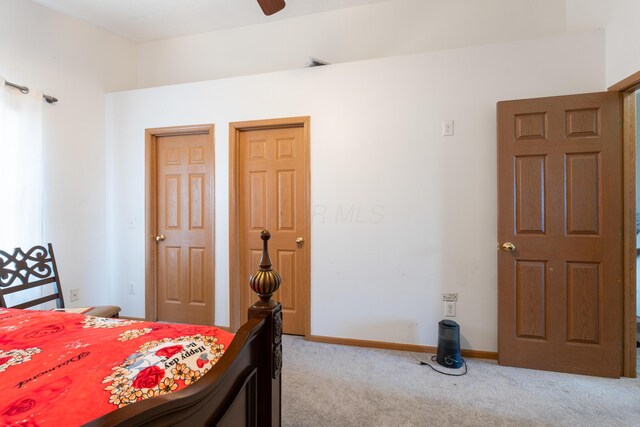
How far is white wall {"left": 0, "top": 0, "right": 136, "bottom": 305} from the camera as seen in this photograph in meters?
2.37

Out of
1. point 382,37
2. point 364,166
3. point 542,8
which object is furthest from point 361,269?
point 542,8

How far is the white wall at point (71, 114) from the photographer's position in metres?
2.37

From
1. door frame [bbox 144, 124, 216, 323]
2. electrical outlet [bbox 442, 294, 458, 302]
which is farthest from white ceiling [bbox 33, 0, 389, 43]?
electrical outlet [bbox 442, 294, 458, 302]

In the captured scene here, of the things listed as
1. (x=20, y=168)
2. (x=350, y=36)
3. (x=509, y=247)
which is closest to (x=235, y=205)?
(x=20, y=168)

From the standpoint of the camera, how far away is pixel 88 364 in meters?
0.88

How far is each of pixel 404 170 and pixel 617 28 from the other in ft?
5.38

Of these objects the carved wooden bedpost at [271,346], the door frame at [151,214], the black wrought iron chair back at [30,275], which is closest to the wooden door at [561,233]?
the carved wooden bedpost at [271,346]

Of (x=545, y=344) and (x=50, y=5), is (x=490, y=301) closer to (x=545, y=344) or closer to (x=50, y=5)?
(x=545, y=344)

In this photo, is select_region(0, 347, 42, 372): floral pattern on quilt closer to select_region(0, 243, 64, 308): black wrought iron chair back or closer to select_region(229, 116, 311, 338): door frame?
select_region(0, 243, 64, 308): black wrought iron chair back

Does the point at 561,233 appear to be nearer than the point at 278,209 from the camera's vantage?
Yes

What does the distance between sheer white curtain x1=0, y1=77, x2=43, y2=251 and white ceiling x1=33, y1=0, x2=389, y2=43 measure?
973 mm

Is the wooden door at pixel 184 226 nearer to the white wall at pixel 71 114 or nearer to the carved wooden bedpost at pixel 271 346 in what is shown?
the white wall at pixel 71 114

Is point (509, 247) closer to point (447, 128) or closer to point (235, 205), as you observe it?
point (447, 128)

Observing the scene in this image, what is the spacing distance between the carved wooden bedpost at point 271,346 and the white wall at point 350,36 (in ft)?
8.14
